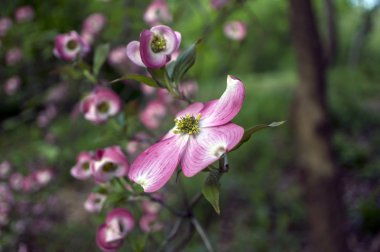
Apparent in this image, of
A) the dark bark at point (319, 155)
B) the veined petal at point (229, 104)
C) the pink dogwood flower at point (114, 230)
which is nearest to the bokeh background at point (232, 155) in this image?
the dark bark at point (319, 155)

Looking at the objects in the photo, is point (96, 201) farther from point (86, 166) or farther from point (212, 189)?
point (212, 189)

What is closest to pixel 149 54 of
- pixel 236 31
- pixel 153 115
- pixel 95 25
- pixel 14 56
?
pixel 236 31

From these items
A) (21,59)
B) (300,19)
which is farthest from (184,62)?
(21,59)

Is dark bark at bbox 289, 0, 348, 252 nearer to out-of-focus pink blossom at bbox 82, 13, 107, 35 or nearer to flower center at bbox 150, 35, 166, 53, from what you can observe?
out-of-focus pink blossom at bbox 82, 13, 107, 35

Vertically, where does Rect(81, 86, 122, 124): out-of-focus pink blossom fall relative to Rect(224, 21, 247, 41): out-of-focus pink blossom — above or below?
above

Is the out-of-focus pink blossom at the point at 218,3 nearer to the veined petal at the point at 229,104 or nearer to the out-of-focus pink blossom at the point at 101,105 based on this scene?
the out-of-focus pink blossom at the point at 101,105

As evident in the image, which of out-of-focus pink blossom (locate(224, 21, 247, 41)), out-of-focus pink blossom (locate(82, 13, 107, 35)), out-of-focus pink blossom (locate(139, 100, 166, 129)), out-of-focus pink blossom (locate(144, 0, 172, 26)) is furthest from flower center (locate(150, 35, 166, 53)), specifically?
out-of-focus pink blossom (locate(82, 13, 107, 35))
